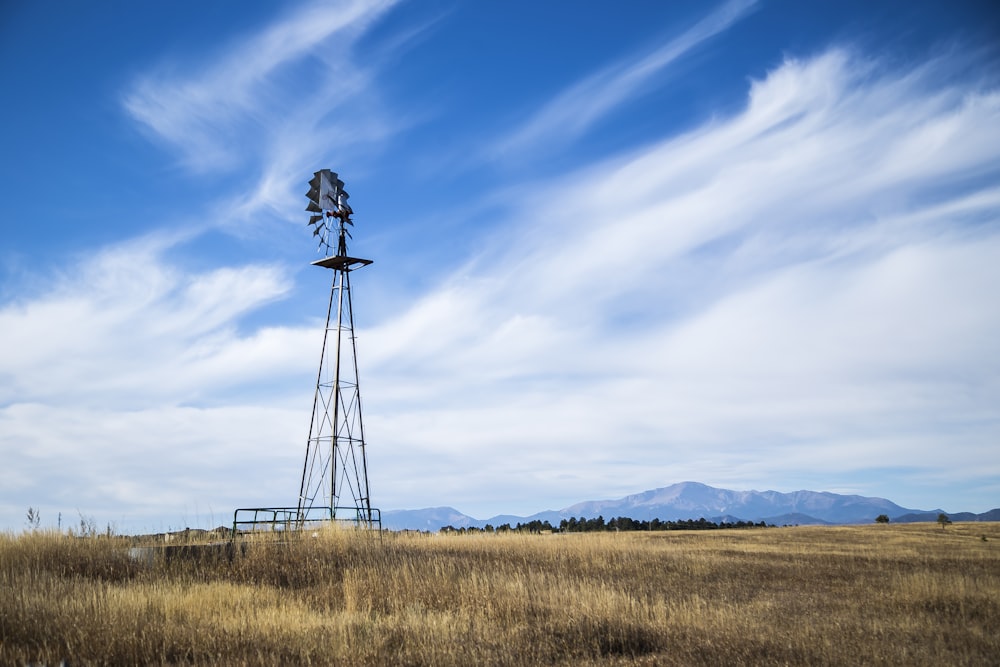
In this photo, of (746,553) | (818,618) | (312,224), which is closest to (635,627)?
(818,618)

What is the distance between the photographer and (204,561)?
19469 mm

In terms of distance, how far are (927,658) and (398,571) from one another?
41.8 feet

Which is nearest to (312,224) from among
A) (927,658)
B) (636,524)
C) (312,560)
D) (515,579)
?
(312,560)

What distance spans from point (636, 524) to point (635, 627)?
56.1m

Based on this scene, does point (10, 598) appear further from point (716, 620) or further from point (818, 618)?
point (818, 618)

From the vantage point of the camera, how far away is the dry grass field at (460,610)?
10.1 m

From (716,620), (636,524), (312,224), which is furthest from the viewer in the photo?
(636,524)

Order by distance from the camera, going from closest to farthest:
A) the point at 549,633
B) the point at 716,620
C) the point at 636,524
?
the point at 549,633 < the point at 716,620 < the point at 636,524

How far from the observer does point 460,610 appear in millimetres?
13125

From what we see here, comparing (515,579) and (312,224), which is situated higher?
(312,224)

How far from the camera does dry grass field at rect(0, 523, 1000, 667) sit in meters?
10.1

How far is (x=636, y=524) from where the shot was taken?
6556cm

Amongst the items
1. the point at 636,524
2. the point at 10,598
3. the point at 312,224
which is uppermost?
the point at 312,224

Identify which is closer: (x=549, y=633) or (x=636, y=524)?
(x=549, y=633)
